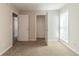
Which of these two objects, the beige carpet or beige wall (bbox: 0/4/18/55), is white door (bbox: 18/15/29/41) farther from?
beige wall (bbox: 0/4/18/55)

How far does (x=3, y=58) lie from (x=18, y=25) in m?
5.95

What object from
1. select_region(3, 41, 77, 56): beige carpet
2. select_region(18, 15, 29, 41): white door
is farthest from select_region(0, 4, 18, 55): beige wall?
select_region(18, 15, 29, 41): white door

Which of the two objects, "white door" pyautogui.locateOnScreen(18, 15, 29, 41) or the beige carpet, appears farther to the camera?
"white door" pyautogui.locateOnScreen(18, 15, 29, 41)

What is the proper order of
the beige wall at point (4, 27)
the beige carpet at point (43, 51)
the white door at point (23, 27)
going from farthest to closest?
1. the white door at point (23, 27)
2. the beige carpet at point (43, 51)
3. the beige wall at point (4, 27)

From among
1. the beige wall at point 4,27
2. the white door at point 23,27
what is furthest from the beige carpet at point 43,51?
the white door at point 23,27

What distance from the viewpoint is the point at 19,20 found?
7.26 metres

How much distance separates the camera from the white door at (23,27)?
726 centimetres

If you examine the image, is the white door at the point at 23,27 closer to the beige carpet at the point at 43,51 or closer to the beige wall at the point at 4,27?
the beige carpet at the point at 43,51

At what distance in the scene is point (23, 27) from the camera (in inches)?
289

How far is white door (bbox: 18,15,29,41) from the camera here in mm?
7258

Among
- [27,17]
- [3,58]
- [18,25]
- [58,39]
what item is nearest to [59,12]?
[58,39]

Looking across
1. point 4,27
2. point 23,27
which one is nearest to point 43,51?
point 4,27

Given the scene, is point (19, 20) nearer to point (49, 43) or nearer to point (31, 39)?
point (31, 39)

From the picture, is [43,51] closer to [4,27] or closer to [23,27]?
[4,27]
